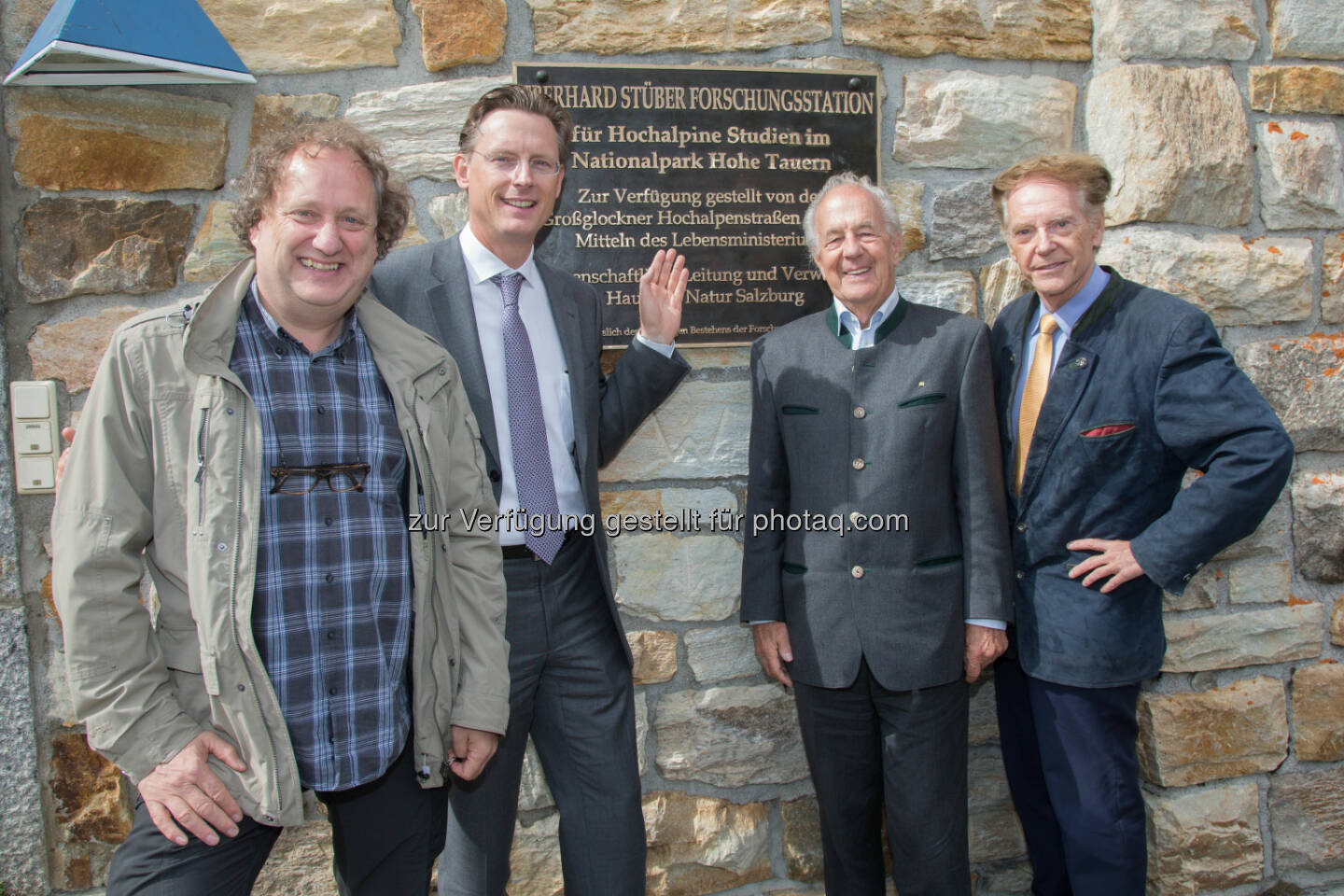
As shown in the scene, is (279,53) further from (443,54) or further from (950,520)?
(950,520)

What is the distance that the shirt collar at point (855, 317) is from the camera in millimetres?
2180

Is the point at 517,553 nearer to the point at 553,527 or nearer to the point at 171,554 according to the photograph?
the point at 553,527

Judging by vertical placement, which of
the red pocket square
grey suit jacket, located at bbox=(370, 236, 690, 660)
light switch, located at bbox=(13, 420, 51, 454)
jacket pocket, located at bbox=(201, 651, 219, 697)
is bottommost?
jacket pocket, located at bbox=(201, 651, 219, 697)

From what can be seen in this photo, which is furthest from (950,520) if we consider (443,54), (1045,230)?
(443,54)

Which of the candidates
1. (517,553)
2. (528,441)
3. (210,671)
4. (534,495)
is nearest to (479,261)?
(528,441)

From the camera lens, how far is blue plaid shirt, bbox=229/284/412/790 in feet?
4.73

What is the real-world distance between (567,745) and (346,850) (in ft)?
1.92

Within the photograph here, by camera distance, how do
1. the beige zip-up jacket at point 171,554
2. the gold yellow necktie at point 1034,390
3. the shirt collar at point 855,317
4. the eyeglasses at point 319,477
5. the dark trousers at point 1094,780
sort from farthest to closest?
the shirt collar at point 855,317
the gold yellow necktie at point 1034,390
the dark trousers at point 1094,780
the eyeglasses at point 319,477
the beige zip-up jacket at point 171,554

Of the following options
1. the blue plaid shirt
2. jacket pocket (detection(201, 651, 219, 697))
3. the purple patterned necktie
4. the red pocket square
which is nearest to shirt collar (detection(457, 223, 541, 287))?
the purple patterned necktie

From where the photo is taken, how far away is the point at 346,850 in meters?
1.56

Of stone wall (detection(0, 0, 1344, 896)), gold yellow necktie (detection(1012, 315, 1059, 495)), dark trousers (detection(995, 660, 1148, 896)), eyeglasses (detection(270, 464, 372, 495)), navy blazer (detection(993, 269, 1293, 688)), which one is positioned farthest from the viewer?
stone wall (detection(0, 0, 1344, 896))

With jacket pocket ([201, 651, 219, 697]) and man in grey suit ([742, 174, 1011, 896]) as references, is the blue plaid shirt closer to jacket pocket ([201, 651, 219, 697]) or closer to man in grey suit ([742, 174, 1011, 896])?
jacket pocket ([201, 651, 219, 697])

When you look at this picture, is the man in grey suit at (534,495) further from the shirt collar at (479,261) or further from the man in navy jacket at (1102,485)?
the man in navy jacket at (1102,485)

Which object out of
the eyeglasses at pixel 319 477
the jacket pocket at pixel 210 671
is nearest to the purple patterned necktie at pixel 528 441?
the eyeglasses at pixel 319 477
